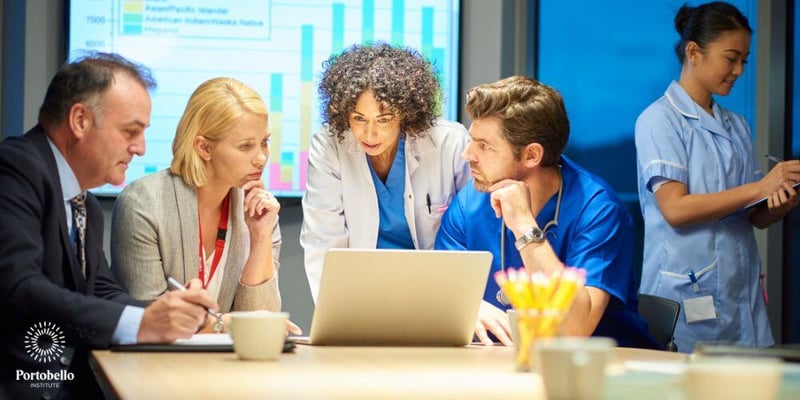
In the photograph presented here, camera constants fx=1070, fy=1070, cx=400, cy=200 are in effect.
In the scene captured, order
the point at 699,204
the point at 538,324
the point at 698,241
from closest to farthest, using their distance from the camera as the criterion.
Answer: the point at 538,324 < the point at 699,204 < the point at 698,241

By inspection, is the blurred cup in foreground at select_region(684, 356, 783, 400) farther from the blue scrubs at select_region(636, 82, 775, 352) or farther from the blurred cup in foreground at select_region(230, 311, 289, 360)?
the blue scrubs at select_region(636, 82, 775, 352)

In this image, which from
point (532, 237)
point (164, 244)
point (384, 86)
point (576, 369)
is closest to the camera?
point (576, 369)

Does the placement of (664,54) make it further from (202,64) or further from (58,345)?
(58,345)

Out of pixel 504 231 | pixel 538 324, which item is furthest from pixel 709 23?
pixel 538 324

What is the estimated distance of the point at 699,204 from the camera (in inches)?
144

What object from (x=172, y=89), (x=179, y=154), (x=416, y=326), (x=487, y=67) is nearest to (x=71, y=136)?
(x=179, y=154)

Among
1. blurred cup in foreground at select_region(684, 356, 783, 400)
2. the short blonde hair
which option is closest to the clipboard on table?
the short blonde hair

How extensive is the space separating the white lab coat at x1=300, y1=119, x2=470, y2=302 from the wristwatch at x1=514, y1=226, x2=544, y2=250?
739mm

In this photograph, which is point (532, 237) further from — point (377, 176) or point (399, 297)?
point (377, 176)

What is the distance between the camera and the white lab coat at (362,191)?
3434 mm

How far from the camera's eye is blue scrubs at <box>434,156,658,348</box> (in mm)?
2754

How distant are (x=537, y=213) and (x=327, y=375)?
1276mm

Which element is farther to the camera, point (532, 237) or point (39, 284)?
point (532, 237)

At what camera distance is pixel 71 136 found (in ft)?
7.88
